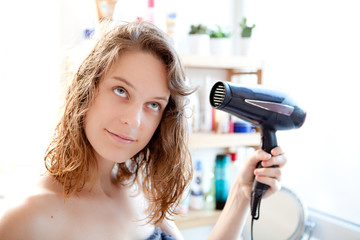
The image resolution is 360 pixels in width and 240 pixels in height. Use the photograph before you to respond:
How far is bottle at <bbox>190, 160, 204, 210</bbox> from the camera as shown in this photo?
1.40 m

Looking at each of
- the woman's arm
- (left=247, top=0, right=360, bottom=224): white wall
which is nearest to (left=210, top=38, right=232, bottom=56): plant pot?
(left=247, top=0, right=360, bottom=224): white wall

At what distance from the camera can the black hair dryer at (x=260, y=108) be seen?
80cm

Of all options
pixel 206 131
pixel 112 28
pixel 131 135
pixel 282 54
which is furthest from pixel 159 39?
pixel 282 54

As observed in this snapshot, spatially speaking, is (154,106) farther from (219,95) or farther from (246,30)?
(246,30)

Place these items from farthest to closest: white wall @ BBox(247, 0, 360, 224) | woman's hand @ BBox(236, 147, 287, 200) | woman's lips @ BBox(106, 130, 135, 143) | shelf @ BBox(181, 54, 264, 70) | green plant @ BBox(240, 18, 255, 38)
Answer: green plant @ BBox(240, 18, 255, 38) < shelf @ BBox(181, 54, 264, 70) < white wall @ BBox(247, 0, 360, 224) < woman's hand @ BBox(236, 147, 287, 200) < woman's lips @ BBox(106, 130, 135, 143)

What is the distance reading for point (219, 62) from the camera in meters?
1.31

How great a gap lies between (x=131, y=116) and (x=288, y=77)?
0.88 m

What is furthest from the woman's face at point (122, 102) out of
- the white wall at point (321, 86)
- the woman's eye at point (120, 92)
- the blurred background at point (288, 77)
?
the white wall at point (321, 86)

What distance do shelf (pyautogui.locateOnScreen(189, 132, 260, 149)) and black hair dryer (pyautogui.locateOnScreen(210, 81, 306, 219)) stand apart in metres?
0.40

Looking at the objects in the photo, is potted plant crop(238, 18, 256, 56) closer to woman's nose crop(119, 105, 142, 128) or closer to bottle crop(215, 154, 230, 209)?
bottle crop(215, 154, 230, 209)

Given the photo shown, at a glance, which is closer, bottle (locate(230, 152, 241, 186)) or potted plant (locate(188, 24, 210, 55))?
potted plant (locate(188, 24, 210, 55))

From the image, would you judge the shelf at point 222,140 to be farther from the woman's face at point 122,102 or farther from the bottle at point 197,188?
the woman's face at point 122,102

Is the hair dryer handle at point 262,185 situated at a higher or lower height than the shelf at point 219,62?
lower

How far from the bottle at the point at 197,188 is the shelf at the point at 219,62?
15.9 inches
